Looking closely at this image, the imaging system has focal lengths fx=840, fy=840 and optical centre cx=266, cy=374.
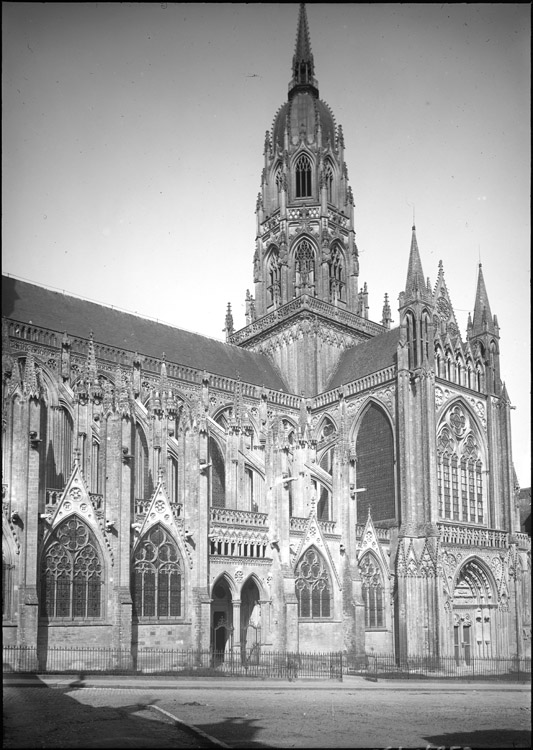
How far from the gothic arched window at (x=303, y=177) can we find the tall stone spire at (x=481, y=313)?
50.8 ft

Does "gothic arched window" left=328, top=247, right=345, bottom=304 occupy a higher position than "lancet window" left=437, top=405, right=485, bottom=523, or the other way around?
"gothic arched window" left=328, top=247, right=345, bottom=304

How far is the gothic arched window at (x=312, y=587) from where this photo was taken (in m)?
40.8

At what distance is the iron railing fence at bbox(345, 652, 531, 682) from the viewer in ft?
124

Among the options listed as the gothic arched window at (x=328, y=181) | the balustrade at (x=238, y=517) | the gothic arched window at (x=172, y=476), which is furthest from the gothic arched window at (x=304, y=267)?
the balustrade at (x=238, y=517)

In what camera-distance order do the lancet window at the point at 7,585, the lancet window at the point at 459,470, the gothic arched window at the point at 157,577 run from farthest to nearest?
1. the lancet window at the point at 459,470
2. the gothic arched window at the point at 157,577
3. the lancet window at the point at 7,585

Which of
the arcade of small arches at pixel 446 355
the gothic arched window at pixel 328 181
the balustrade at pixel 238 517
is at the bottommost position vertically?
the balustrade at pixel 238 517

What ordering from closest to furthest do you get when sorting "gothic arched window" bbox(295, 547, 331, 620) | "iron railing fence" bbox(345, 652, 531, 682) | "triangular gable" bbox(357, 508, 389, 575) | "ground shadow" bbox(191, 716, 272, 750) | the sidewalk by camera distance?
1. "ground shadow" bbox(191, 716, 272, 750)
2. the sidewalk
3. "iron railing fence" bbox(345, 652, 531, 682)
4. "gothic arched window" bbox(295, 547, 331, 620)
5. "triangular gable" bbox(357, 508, 389, 575)

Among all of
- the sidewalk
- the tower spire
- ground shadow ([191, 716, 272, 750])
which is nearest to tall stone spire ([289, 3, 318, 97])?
the tower spire

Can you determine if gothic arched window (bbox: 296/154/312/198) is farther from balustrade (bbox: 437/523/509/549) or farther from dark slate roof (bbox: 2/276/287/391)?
balustrade (bbox: 437/523/509/549)

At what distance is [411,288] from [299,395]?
10.7 m

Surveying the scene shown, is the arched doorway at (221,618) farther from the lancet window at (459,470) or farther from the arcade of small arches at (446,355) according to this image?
the arcade of small arches at (446,355)

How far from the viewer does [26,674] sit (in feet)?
92.4

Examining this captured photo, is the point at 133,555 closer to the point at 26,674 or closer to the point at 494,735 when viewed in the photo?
the point at 26,674

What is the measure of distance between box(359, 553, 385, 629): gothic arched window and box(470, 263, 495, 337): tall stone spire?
1717 cm
